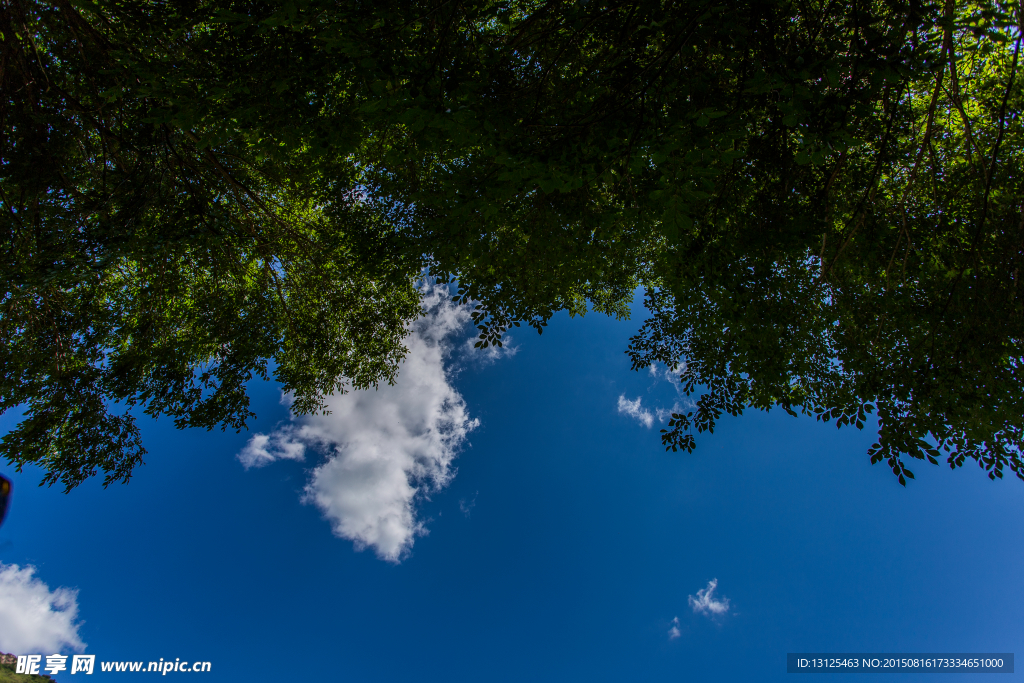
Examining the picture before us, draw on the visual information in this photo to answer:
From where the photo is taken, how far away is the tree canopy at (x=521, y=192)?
4.17 metres

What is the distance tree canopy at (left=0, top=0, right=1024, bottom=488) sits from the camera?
4172 millimetres

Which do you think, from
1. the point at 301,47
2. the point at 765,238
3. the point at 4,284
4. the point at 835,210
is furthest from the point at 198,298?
the point at 835,210

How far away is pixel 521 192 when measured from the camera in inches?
252

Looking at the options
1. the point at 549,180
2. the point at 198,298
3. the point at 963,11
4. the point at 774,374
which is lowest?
the point at 774,374

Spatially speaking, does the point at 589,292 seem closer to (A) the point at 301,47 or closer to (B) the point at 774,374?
(B) the point at 774,374

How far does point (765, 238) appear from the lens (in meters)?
5.82

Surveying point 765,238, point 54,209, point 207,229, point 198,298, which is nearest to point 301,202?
point 207,229

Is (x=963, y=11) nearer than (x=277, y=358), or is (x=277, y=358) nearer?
(x=963, y=11)

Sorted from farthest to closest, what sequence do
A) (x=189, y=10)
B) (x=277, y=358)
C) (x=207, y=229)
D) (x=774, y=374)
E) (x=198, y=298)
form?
(x=277, y=358), (x=198, y=298), (x=207, y=229), (x=774, y=374), (x=189, y=10)

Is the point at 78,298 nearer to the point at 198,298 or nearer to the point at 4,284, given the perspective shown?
the point at 198,298

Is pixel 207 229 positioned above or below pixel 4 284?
above

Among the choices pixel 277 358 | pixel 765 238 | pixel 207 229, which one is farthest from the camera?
pixel 277 358

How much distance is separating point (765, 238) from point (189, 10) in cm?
905

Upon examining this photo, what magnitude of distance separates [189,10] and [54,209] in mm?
4877
